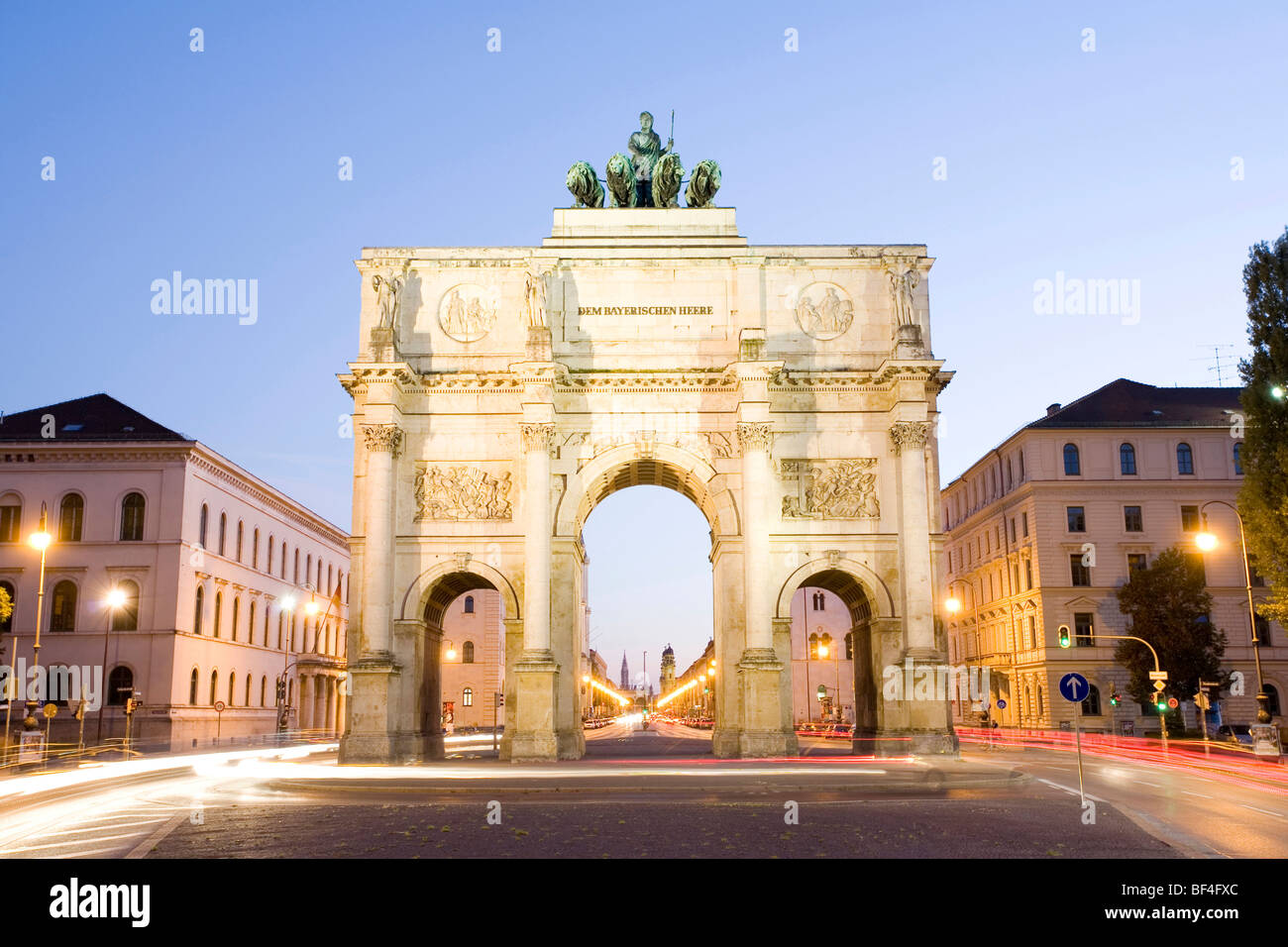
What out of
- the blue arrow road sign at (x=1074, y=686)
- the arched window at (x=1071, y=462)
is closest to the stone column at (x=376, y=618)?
the blue arrow road sign at (x=1074, y=686)

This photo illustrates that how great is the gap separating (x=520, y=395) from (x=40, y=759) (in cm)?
1772

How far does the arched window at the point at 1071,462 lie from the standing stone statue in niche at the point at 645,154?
33.4 m

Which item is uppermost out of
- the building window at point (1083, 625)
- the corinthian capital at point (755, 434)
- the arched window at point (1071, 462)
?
the arched window at point (1071, 462)

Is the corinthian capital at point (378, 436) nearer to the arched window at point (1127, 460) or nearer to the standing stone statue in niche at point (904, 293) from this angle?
the standing stone statue in niche at point (904, 293)

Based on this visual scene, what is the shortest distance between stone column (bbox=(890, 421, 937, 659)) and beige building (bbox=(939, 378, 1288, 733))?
93.3 feet

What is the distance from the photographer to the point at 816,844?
1370cm

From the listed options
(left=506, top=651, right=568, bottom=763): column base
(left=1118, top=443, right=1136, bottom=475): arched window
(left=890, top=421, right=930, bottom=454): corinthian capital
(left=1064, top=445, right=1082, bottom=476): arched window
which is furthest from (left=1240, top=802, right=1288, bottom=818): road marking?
(left=1118, top=443, right=1136, bottom=475): arched window

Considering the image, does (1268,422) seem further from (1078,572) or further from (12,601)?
(12,601)

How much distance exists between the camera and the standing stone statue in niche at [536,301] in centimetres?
3462

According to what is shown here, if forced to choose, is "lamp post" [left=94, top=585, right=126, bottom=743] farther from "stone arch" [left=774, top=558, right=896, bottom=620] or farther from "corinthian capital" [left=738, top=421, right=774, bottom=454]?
"stone arch" [left=774, top=558, right=896, bottom=620]

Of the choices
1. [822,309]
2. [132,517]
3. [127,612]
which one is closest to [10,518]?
[132,517]

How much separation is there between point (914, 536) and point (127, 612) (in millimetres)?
36567

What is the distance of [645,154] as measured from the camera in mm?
39844

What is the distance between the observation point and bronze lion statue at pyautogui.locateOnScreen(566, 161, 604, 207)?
39.2 metres
